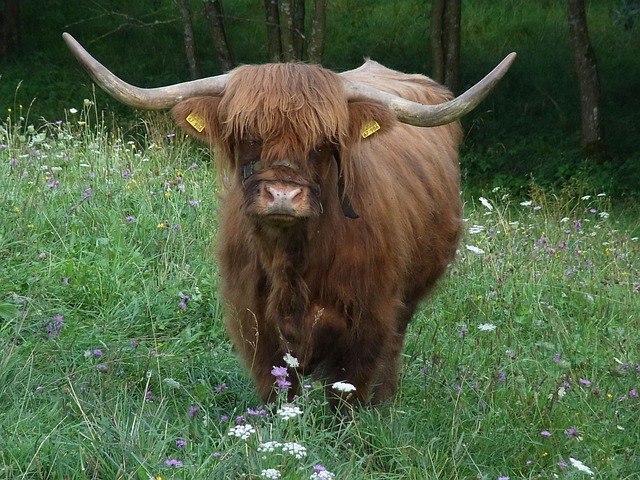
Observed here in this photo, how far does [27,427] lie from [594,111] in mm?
12851

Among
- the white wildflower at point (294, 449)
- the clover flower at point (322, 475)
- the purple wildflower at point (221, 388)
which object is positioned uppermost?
the white wildflower at point (294, 449)

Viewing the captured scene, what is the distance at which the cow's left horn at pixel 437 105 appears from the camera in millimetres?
4242

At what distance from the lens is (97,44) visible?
20891 millimetres

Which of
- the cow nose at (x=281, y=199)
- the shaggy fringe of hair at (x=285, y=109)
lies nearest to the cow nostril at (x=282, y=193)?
the cow nose at (x=281, y=199)

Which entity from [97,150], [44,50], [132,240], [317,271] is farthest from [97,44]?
[317,271]

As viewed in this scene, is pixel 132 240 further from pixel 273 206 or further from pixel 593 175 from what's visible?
pixel 593 175

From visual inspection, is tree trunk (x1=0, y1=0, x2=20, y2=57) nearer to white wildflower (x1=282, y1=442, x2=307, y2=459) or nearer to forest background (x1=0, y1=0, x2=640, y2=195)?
forest background (x1=0, y1=0, x2=640, y2=195)

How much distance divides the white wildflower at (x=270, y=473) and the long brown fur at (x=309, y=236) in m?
1.23

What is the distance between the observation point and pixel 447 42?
16516 mm

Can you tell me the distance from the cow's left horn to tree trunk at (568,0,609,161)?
1100 centimetres

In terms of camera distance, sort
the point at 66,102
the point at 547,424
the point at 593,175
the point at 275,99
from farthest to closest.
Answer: the point at 66,102 → the point at 593,175 → the point at 547,424 → the point at 275,99

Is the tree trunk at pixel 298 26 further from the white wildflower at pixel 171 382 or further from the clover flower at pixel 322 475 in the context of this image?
the clover flower at pixel 322 475

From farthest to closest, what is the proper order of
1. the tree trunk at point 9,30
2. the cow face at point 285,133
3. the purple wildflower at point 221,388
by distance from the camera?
the tree trunk at point 9,30 → the purple wildflower at point 221,388 → the cow face at point 285,133

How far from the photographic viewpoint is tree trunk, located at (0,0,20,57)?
2042 cm
